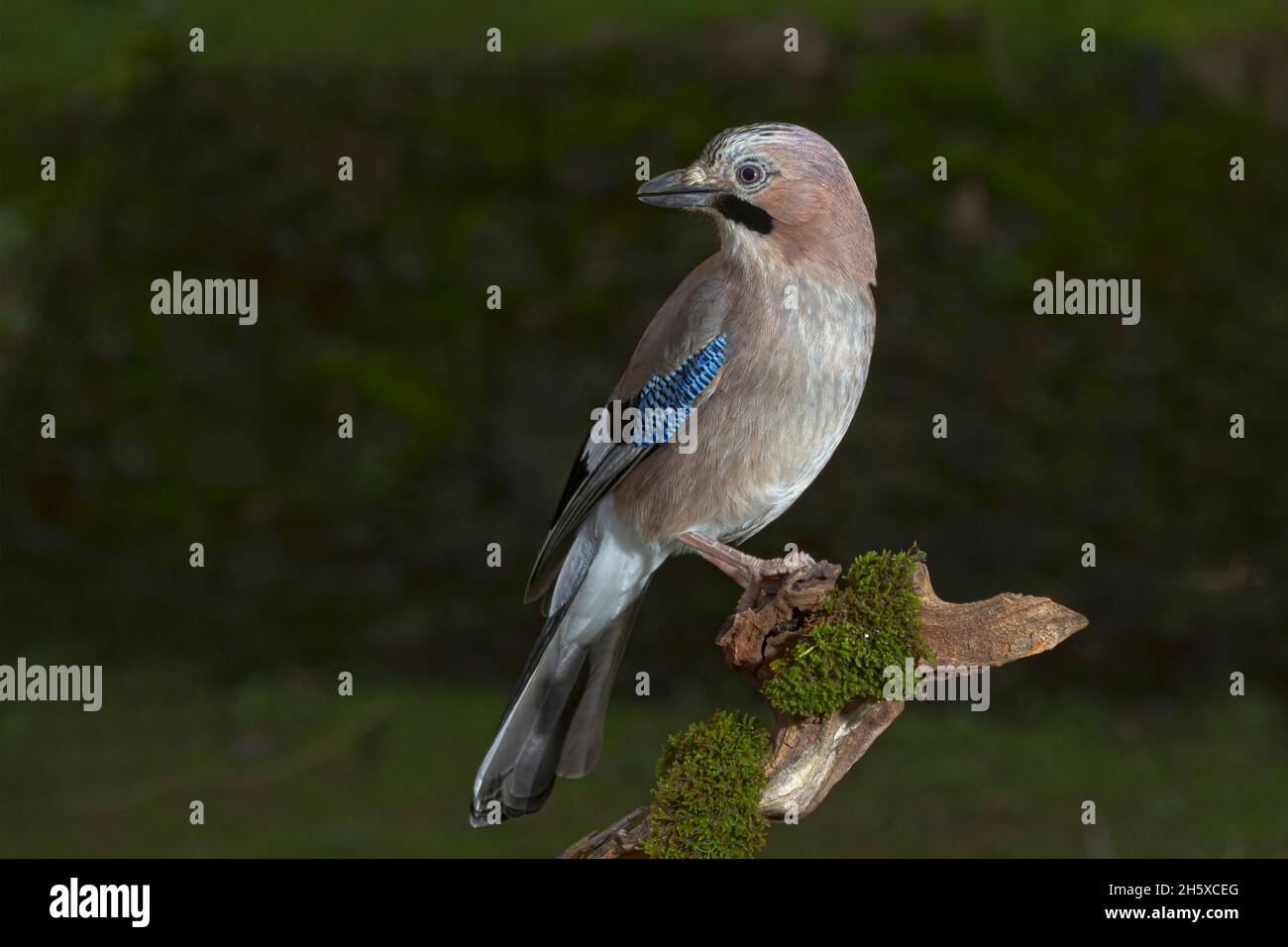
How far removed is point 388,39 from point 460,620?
17.8ft

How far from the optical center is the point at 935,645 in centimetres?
595

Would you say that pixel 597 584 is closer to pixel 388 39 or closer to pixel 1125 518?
pixel 1125 518

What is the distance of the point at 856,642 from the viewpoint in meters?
5.90

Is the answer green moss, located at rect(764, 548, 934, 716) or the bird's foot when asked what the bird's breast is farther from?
green moss, located at rect(764, 548, 934, 716)

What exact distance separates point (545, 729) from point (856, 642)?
1459 millimetres

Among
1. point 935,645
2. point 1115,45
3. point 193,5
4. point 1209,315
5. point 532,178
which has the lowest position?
point 935,645

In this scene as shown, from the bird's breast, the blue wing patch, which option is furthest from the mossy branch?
the blue wing patch

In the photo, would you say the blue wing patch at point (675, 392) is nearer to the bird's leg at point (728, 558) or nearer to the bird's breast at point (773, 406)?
the bird's breast at point (773, 406)

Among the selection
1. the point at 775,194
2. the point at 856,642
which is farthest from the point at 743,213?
the point at 856,642

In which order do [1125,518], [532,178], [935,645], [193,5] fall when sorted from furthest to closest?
[193,5] → [532,178] → [1125,518] → [935,645]

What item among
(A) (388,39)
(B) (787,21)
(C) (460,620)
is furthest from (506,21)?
(C) (460,620)

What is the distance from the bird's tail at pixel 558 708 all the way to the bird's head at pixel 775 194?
1.46 m

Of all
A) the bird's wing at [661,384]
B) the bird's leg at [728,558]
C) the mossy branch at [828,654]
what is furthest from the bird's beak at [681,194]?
the mossy branch at [828,654]

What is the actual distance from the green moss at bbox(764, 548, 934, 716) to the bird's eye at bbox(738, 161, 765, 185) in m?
1.45
